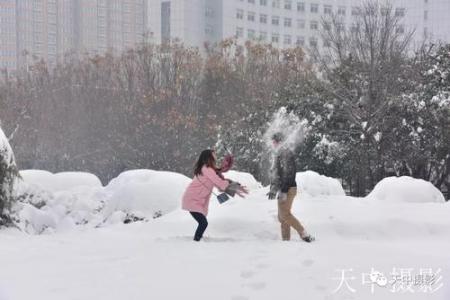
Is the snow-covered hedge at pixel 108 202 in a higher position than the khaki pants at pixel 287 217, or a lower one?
lower

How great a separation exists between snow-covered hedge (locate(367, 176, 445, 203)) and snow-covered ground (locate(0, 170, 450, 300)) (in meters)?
0.05

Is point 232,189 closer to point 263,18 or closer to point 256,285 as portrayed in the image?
point 256,285

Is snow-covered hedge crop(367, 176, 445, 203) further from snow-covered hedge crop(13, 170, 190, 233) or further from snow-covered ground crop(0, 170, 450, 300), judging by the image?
snow-covered hedge crop(13, 170, 190, 233)

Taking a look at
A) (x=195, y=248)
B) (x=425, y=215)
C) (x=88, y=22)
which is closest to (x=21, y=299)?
(x=195, y=248)

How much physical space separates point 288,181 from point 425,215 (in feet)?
8.95

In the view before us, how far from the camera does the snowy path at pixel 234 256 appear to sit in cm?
505

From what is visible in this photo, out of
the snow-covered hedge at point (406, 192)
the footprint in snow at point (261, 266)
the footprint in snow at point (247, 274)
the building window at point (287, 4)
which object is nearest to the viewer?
the footprint in snow at point (247, 274)

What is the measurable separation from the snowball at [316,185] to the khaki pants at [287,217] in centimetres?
356

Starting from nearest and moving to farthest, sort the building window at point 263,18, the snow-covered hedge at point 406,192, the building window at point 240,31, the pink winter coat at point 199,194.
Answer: the pink winter coat at point 199,194 → the snow-covered hedge at point 406,192 → the building window at point 240,31 → the building window at point 263,18

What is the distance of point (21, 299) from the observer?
488 cm

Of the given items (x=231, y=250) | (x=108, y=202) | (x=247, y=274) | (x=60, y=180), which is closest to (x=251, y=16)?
(x=60, y=180)

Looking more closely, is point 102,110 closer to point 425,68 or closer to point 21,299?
point 425,68

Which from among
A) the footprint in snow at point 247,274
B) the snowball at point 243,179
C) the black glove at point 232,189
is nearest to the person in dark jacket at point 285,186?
the black glove at point 232,189

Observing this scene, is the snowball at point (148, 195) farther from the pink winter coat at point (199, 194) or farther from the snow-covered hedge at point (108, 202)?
the pink winter coat at point (199, 194)
